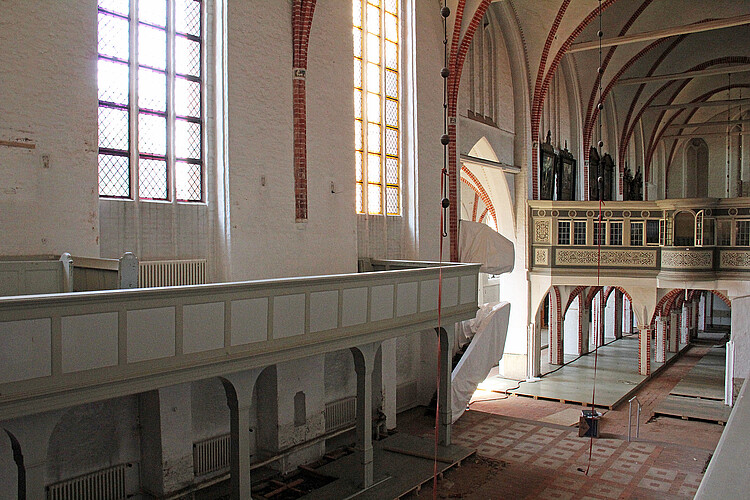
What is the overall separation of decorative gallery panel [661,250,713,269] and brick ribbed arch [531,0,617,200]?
498 centimetres

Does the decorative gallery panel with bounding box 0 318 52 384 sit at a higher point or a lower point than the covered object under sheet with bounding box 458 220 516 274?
lower

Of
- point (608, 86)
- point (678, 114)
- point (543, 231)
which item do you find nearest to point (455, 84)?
point (543, 231)

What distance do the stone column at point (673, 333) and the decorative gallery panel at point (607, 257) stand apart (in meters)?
9.88

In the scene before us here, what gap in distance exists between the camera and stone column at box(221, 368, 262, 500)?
9.13 metres

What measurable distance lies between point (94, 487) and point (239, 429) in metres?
2.29

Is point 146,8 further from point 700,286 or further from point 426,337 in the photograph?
point 700,286

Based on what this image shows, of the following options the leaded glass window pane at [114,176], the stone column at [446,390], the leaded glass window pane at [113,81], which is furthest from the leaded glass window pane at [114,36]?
the stone column at [446,390]

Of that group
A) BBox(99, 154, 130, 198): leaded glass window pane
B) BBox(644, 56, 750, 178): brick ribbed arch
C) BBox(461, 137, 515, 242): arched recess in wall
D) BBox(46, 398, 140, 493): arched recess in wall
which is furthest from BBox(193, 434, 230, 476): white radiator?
BBox(644, 56, 750, 178): brick ribbed arch

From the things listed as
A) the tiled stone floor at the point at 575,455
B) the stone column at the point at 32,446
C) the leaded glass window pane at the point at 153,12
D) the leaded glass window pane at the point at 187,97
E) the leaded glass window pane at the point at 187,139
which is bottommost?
the tiled stone floor at the point at 575,455

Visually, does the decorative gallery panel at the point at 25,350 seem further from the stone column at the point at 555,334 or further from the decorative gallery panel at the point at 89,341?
the stone column at the point at 555,334

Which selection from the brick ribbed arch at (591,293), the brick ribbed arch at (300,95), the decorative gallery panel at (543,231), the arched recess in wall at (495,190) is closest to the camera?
the brick ribbed arch at (300,95)

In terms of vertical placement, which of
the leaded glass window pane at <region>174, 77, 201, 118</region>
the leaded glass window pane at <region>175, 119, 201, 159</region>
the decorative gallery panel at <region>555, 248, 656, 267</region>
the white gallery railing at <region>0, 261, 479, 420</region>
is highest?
the leaded glass window pane at <region>174, 77, 201, 118</region>

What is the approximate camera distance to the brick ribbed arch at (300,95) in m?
12.6

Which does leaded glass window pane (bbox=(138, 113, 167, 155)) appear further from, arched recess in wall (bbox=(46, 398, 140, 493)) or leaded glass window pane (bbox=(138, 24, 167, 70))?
arched recess in wall (bbox=(46, 398, 140, 493))
